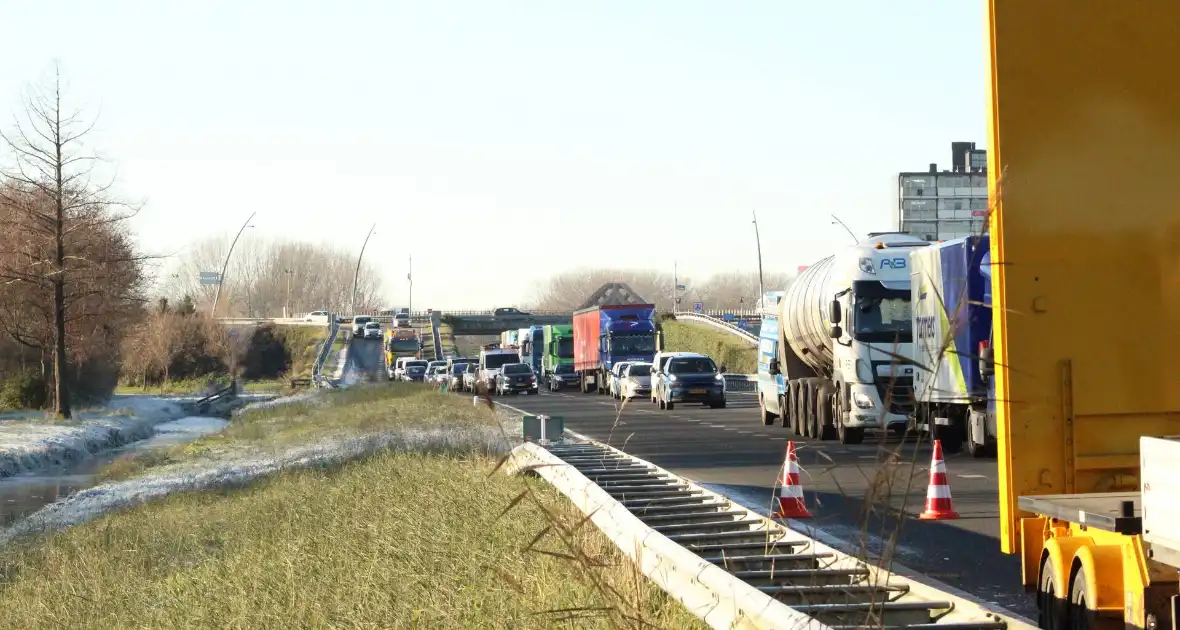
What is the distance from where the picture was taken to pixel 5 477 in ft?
112

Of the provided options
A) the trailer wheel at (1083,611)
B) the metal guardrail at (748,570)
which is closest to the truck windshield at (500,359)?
the metal guardrail at (748,570)

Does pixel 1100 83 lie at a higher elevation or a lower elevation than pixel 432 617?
higher

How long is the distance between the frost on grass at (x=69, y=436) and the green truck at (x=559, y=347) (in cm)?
2280

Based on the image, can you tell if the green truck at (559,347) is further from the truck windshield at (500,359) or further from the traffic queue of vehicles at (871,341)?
the traffic queue of vehicles at (871,341)

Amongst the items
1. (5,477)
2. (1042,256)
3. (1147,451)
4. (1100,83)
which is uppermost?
(1100,83)

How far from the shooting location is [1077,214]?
7.74 meters

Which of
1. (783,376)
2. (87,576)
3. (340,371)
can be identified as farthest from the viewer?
(340,371)

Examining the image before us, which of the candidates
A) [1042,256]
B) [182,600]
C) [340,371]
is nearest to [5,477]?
[182,600]

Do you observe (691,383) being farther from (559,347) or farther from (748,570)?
(748,570)

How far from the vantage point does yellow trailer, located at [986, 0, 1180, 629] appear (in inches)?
302

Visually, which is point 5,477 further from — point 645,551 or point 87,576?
point 645,551

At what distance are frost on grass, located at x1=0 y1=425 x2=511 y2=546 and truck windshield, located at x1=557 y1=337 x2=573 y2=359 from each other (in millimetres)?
46525

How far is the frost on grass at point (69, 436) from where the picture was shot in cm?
3678

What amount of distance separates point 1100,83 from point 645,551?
3.65 metres
